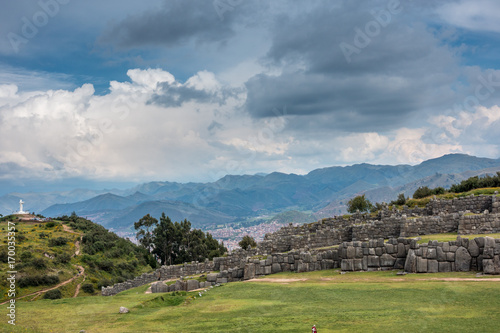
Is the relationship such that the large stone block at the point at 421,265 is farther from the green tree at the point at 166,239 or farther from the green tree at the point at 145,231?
the green tree at the point at 145,231

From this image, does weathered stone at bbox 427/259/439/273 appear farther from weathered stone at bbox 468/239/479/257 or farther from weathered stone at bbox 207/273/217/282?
weathered stone at bbox 207/273/217/282

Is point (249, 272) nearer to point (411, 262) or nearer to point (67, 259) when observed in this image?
point (411, 262)

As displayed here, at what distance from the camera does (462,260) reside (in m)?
19.5

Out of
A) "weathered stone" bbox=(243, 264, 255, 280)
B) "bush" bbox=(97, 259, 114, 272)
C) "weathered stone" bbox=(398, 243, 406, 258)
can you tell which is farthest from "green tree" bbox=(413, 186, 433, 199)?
"bush" bbox=(97, 259, 114, 272)

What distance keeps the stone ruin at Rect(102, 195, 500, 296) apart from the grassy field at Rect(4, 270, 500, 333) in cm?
113

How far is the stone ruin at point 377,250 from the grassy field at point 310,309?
1.13 metres

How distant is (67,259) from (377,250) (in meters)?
46.4

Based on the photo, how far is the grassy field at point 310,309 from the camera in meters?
13.0

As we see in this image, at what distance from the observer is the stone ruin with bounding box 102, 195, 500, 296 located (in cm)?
1972

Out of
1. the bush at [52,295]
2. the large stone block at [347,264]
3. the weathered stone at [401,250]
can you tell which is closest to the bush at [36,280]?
the bush at [52,295]

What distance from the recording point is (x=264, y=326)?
541 inches

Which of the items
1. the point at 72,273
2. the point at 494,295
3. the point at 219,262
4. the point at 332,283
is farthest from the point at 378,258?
the point at 72,273

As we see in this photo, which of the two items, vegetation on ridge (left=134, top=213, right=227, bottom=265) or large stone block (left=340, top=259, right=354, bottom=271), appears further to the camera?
vegetation on ridge (left=134, top=213, right=227, bottom=265)

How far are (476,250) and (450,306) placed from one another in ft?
21.2
